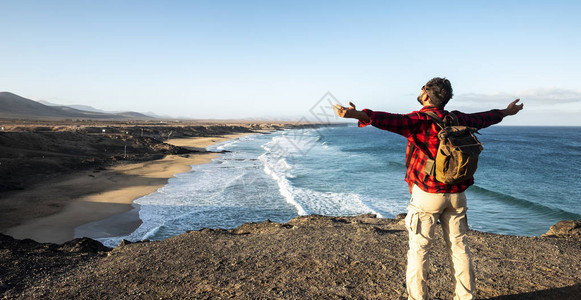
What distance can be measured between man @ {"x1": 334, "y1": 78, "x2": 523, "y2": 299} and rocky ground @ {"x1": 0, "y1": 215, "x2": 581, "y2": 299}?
1.21 m

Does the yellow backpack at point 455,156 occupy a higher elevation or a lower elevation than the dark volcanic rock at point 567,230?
higher

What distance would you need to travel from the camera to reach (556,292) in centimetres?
430

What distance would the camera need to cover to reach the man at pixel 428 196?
3014 millimetres

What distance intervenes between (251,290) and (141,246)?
3235mm

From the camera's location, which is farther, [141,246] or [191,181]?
[191,181]

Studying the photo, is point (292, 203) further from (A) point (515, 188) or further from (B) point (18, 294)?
(A) point (515, 188)

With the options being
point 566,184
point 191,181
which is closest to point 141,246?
point 191,181

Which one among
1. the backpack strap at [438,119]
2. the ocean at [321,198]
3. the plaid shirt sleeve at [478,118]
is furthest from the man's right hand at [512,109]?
the ocean at [321,198]

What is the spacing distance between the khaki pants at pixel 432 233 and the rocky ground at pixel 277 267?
3.79 feet

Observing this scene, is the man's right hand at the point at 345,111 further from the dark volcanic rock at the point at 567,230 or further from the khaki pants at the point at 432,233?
the dark volcanic rock at the point at 567,230

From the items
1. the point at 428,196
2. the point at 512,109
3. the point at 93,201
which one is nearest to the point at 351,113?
the point at 428,196

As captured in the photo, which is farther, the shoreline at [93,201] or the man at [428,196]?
the shoreline at [93,201]

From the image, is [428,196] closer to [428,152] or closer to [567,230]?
[428,152]

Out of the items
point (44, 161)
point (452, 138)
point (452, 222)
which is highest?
point (452, 138)
